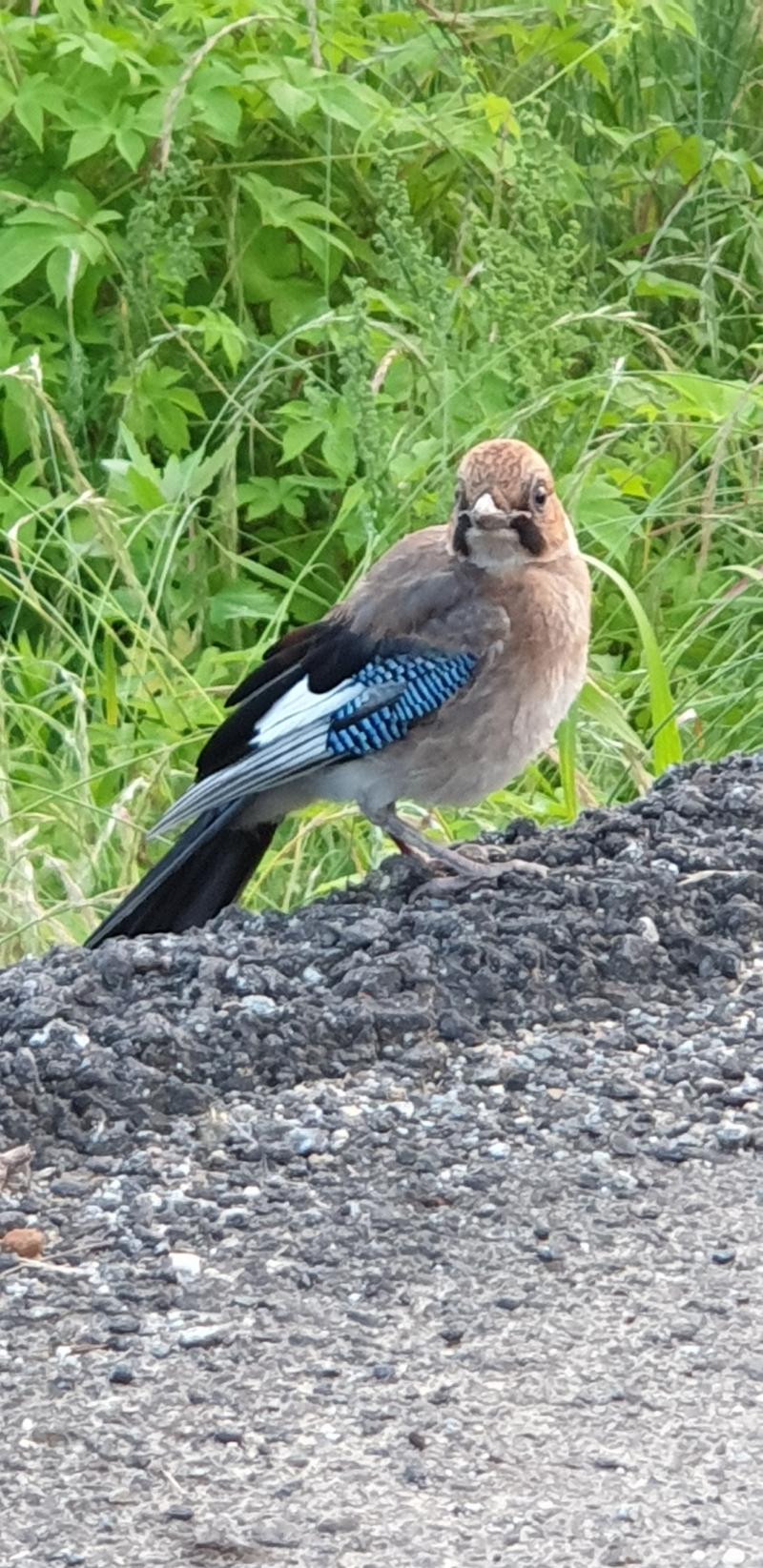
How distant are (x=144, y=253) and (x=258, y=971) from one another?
3102 millimetres

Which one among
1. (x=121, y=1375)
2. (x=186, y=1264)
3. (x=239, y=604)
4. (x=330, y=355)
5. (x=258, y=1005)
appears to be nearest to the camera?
(x=121, y=1375)

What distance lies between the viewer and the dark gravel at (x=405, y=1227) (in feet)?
9.02

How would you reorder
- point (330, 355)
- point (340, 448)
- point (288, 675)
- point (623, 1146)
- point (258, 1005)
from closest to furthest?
point (623, 1146), point (258, 1005), point (288, 675), point (340, 448), point (330, 355)

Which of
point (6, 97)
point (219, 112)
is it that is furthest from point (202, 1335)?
point (6, 97)

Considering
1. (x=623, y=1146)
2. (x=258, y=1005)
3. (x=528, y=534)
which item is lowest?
(x=623, y=1146)

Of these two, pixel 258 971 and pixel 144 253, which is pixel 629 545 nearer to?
pixel 144 253

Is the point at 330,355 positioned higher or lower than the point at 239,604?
higher

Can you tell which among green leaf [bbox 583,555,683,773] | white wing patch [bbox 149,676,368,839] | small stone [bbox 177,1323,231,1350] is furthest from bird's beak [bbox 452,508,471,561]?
small stone [bbox 177,1323,231,1350]

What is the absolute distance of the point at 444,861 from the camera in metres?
4.44

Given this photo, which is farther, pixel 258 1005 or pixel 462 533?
pixel 462 533

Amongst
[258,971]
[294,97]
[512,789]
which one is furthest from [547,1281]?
[294,97]

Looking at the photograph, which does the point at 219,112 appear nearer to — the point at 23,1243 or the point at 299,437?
the point at 299,437

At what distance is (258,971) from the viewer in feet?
12.9

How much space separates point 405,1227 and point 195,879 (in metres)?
1.48
